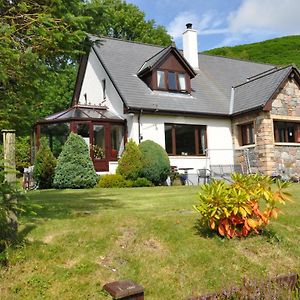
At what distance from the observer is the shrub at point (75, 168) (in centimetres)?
1599

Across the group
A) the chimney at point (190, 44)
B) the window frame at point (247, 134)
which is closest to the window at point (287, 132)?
the window frame at point (247, 134)

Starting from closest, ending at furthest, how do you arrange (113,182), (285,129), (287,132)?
(113,182) → (285,129) → (287,132)

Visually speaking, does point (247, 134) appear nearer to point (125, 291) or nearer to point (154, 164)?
point (154, 164)

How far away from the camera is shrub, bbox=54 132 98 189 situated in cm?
1599

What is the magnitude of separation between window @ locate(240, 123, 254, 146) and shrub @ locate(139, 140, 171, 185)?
5.69 m

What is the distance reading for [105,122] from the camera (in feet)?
61.9

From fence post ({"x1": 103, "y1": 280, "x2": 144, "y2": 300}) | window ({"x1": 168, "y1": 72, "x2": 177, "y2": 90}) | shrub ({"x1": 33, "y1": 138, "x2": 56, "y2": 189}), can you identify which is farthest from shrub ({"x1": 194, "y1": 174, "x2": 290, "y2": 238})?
window ({"x1": 168, "y1": 72, "x2": 177, "y2": 90})

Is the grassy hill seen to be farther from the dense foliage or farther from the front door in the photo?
the dense foliage

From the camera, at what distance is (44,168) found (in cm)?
1709

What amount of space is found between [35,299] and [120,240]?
181cm

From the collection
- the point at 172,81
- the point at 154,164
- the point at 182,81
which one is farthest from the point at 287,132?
the point at 154,164

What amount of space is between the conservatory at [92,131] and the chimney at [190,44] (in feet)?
25.4

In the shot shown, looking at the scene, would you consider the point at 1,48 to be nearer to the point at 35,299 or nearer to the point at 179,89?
the point at 35,299

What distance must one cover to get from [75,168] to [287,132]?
1177cm
